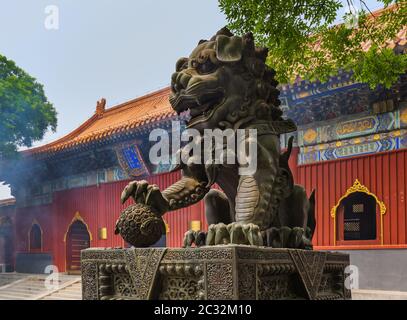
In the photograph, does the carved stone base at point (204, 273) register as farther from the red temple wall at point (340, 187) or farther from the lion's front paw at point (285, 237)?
the red temple wall at point (340, 187)

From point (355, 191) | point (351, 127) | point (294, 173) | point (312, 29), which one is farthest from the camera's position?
point (294, 173)

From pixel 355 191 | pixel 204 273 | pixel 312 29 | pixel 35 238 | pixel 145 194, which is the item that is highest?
pixel 312 29

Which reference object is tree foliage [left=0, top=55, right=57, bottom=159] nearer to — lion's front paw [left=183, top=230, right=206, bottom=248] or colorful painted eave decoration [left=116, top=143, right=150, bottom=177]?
colorful painted eave decoration [left=116, top=143, right=150, bottom=177]

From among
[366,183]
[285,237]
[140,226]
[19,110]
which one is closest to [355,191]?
[366,183]

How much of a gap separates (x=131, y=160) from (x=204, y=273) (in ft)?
38.9

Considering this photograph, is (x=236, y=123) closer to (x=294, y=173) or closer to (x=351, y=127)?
(x=351, y=127)

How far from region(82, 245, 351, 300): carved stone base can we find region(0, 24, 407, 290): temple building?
661 centimetres

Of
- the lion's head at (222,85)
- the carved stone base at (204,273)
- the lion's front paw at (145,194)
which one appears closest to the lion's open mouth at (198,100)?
the lion's head at (222,85)

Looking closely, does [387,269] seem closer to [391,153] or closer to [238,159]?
[391,153]

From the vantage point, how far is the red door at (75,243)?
16.5 m

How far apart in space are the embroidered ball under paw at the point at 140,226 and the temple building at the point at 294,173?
274 inches

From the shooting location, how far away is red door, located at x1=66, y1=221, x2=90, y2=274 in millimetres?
16531

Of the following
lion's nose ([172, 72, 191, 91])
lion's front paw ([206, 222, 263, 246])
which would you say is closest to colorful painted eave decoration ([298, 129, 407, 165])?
lion's nose ([172, 72, 191, 91])

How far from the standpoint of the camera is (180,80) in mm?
3152
